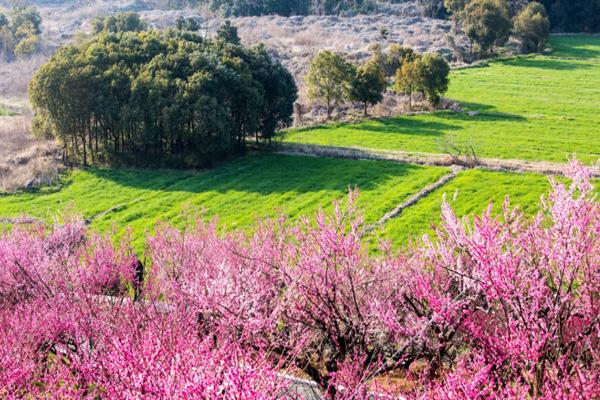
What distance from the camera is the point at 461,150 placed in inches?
1521

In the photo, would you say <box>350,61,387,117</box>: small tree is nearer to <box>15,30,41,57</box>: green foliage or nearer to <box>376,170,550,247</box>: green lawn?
<box>376,170,550,247</box>: green lawn

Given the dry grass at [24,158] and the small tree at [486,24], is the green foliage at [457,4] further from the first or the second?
the dry grass at [24,158]

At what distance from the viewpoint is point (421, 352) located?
11086 millimetres

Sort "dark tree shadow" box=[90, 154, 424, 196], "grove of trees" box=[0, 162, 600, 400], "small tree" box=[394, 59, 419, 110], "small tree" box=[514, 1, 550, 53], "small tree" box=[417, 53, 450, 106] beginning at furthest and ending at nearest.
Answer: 1. "small tree" box=[514, 1, 550, 53]
2. "small tree" box=[394, 59, 419, 110]
3. "small tree" box=[417, 53, 450, 106]
4. "dark tree shadow" box=[90, 154, 424, 196]
5. "grove of trees" box=[0, 162, 600, 400]

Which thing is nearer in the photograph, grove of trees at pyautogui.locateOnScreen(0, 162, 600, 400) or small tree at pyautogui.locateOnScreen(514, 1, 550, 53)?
grove of trees at pyautogui.locateOnScreen(0, 162, 600, 400)

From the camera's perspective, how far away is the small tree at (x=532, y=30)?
8050 cm

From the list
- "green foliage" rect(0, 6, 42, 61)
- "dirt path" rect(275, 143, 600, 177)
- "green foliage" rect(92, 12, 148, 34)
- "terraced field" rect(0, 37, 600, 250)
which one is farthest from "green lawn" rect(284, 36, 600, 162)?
"green foliage" rect(0, 6, 42, 61)

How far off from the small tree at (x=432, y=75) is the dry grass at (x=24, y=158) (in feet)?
99.6

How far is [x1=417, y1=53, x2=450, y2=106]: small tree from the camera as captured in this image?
51.8m

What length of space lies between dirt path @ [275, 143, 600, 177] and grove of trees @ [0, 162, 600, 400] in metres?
22.7

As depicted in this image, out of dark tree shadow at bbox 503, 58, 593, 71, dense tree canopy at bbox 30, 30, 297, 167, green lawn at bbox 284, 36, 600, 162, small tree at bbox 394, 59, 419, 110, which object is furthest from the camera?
dark tree shadow at bbox 503, 58, 593, 71

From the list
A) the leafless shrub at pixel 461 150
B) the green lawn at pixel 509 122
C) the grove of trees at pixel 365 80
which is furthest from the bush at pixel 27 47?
the leafless shrub at pixel 461 150

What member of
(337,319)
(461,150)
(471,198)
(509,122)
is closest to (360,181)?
(471,198)

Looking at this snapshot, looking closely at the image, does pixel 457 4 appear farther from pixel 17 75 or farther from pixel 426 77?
pixel 17 75
